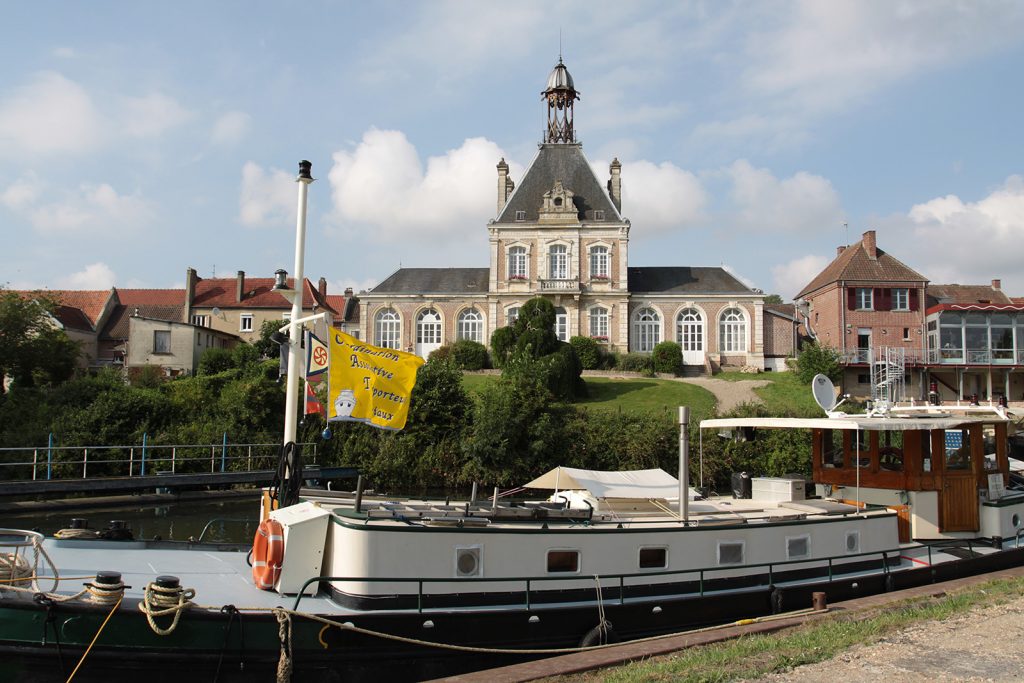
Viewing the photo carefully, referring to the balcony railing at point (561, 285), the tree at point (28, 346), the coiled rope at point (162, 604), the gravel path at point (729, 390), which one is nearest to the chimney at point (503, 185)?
the balcony railing at point (561, 285)

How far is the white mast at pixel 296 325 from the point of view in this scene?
34.3 ft

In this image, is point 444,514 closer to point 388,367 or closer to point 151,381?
point 388,367

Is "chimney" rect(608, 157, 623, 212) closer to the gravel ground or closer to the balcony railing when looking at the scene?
the balcony railing

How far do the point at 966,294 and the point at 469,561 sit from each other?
A: 6026cm

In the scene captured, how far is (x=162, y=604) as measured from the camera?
7.92 meters

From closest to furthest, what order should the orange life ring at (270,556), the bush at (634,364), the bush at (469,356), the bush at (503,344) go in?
the orange life ring at (270,556) < the bush at (503,344) < the bush at (469,356) < the bush at (634,364)

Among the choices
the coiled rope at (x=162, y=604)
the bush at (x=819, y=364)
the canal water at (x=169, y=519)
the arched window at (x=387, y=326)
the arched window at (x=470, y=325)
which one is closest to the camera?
the coiled rope at (x=162, y=604)

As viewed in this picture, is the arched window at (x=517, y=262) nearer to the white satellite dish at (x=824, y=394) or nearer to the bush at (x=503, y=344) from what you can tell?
the bush at (x=503, y=344)

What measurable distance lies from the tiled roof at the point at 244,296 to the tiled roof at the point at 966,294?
48.2 m

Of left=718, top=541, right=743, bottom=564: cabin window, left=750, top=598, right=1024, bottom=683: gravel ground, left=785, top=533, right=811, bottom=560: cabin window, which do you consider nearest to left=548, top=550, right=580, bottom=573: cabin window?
left=718, top=541, right=743, bottom=564: cabin window

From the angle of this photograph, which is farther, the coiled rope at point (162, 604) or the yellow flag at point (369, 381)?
the yellow flag at point (369, 381)

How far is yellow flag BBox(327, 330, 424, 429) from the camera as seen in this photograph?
10.2 meters

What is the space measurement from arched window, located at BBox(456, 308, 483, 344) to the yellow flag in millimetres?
44700

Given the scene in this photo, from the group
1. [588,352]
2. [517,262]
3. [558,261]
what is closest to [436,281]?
[517,262]
